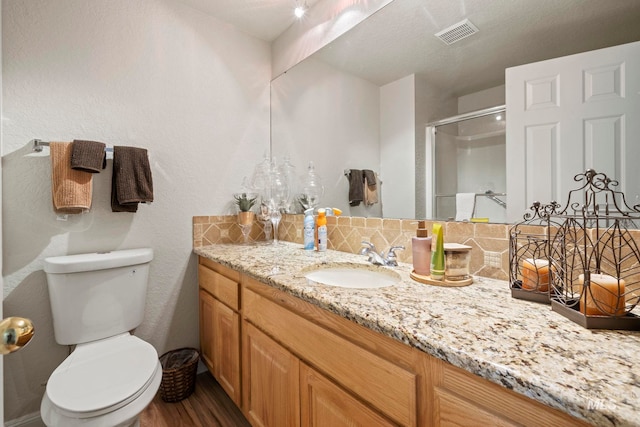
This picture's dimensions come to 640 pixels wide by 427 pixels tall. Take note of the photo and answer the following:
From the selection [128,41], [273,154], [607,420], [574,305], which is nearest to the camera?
[607,420]

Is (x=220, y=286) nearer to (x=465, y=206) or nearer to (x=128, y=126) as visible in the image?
(x=128, y=126)

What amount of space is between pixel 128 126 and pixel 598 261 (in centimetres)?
208

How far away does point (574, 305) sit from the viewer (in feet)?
2.28

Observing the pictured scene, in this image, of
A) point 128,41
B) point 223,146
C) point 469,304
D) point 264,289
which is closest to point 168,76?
point 128,41

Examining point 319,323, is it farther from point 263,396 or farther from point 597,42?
point 597,42

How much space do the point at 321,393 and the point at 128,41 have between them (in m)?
2.00

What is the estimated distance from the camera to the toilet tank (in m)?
1.25

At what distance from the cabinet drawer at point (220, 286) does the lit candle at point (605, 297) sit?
1232 mm

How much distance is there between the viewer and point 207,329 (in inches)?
65.8

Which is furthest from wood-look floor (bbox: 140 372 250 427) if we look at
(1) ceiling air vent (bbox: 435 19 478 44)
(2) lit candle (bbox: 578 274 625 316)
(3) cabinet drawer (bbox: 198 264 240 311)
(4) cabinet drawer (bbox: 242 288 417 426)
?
(1) ceiling air vent (bbox: 435 19 478 44)

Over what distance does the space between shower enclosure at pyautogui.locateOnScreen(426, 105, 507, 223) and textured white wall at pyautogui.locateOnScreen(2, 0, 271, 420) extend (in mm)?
1314

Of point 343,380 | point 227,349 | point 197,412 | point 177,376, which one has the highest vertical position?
point 343,380

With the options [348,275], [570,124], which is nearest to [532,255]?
[570,124]

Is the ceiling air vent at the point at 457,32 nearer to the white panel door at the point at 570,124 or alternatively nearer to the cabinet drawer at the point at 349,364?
the white panel door at the point at 570,124
